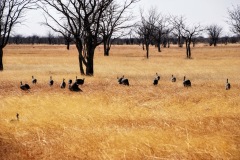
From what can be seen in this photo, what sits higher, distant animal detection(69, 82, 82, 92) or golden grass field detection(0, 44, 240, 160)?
distant animal detection(69, 82, 82, 92)

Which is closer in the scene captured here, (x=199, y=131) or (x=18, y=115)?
(x=199, y=131)

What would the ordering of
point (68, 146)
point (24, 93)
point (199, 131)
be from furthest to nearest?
point (24, 93)
point (199, 131)
point (68, 146)

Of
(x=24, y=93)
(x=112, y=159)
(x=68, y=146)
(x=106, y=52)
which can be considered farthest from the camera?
(x=106, y=52)

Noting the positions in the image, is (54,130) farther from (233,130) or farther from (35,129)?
(233,130)

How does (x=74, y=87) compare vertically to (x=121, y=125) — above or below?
above

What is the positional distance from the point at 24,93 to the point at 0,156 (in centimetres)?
752

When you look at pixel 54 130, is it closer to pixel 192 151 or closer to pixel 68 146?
pixel 68 146

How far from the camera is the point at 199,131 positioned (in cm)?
827

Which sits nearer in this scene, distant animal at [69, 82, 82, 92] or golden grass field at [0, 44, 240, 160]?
golden grass field at [0, 44, 240, 160]

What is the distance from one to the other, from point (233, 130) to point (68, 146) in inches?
165

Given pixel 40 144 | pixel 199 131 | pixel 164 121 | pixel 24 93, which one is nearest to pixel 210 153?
pixel 199 131

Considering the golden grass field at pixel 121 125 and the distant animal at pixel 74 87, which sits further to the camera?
the distant animal at pixel 74 87

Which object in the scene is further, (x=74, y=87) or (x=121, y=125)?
(x=74, y=87)

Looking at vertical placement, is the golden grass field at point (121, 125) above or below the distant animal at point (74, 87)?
below
